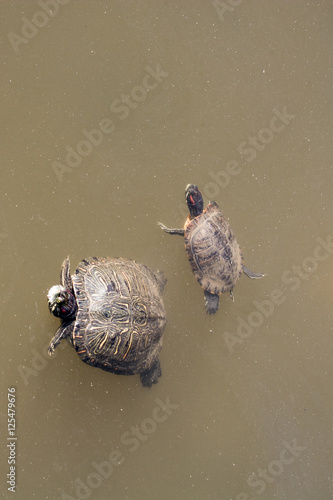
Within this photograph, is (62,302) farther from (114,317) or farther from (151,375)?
(151,375)

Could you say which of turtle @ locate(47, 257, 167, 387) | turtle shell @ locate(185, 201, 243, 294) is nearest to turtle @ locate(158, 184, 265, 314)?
turtle shell @ locate(185, 201, 243, 294)

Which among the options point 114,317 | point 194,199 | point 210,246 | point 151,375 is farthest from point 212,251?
point 151,375

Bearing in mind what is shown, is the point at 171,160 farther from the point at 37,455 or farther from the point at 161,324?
the point at 37,455

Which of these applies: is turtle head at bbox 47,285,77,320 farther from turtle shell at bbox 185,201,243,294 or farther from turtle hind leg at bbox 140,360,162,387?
turtle shell at bbox 185,201,243,294

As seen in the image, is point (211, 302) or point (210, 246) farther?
point (211, 302)

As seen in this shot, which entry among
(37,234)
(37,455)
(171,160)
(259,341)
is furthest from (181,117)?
(37,455)

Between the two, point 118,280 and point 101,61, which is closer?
point 118,280
